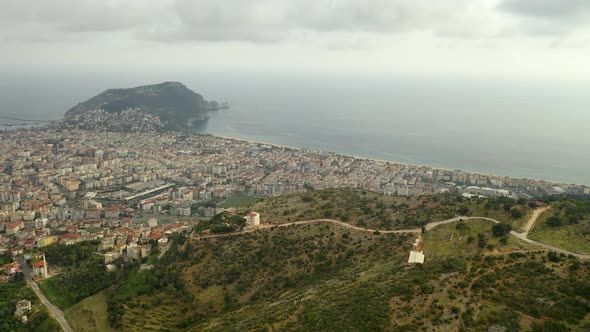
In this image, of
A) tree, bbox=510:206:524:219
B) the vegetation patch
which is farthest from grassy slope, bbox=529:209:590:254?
tree, bbox=510:206:524:219

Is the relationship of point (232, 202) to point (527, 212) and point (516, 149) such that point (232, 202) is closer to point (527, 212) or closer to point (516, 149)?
point (527, 212)

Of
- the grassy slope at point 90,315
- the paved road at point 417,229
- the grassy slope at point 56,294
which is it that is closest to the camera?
the paved road at point 417,229

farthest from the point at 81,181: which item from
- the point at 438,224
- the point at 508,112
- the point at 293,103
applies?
the point at 508,112

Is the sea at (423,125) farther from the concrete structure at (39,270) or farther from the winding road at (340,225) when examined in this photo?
the concrete structure at (39,270)

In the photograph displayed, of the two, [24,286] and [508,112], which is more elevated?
[508,112]

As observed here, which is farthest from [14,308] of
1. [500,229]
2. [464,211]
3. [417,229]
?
[500,229]

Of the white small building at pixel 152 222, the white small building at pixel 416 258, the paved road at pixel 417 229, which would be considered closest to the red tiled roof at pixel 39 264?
the paved road at pixel 417 229
